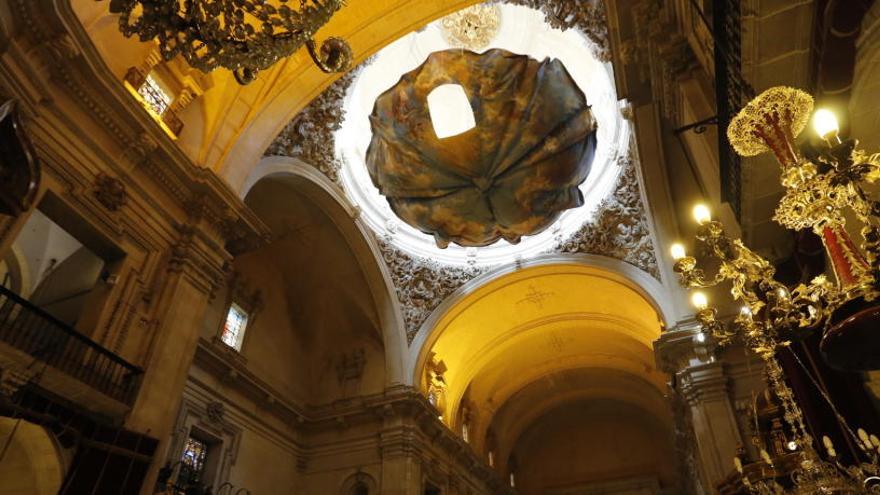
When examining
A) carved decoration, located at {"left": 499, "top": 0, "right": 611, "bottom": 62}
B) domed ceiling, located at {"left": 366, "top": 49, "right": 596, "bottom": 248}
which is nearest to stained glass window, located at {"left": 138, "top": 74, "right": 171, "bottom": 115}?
domed ceiling, located at {"left": 366, "top": 49, "right": 596, "bottom": 248}

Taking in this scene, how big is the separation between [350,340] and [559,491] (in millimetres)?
11880

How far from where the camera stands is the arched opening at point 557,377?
14.8 meters

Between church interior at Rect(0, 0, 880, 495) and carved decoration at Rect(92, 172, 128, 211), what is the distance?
3 centimetres

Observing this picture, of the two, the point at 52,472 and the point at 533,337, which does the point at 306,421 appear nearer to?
the point at 533,337

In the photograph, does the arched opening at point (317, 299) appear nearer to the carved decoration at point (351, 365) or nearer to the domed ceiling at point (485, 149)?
the carved decoration at point (351, 365)

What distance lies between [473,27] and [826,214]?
34.9ft

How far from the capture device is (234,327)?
41.0 feet

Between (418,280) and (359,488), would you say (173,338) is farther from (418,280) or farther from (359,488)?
(418,280)

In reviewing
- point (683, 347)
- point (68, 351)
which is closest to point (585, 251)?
point (683, 347)

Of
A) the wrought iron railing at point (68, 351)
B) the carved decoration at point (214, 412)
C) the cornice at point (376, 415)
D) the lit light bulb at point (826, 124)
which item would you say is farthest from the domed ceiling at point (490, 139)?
the lit light bulb at point (826, 124)

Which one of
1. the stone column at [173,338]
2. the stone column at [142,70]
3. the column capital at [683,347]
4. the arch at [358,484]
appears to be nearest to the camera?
the stone column at [173,338]

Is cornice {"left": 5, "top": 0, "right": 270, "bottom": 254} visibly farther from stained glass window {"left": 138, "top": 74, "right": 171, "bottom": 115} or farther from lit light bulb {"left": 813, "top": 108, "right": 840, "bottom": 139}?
lit light bulb {"left": 813, "top": 108, "right": 840, "bottom": 139}

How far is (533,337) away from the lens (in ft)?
57.2

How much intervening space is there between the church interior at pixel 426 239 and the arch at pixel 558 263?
0.06 metres
